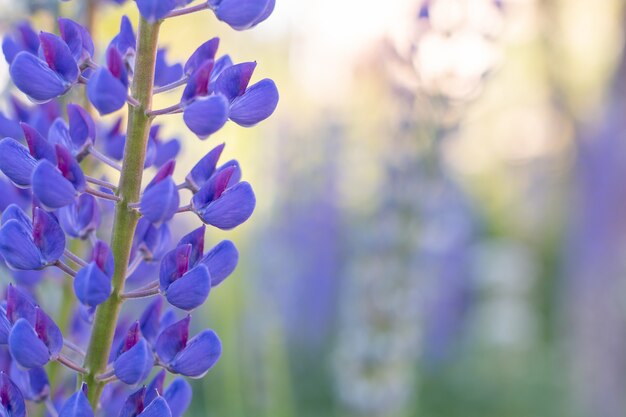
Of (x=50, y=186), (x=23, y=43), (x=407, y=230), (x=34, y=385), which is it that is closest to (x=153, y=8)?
(x=50, y=186)

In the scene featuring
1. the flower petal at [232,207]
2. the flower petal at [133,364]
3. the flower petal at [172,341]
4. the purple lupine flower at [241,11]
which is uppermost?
the purple lupine flower at [241,11]

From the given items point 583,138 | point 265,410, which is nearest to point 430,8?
point 265,410

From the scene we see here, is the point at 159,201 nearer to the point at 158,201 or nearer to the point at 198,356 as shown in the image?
the point at 158,201

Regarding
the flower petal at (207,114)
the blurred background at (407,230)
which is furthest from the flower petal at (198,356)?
the blurred background at (407,230)

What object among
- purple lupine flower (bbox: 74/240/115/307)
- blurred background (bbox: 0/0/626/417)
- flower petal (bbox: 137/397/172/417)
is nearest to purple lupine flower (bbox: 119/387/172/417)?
flower petal (bbox: 137/397/172/417)

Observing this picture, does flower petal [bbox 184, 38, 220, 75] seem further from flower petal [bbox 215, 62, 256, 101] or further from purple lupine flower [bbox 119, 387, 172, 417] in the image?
purple lupine flower [bbox 119, 387, 172, 417]

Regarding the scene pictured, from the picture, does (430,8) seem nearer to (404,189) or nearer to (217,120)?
(404,189)

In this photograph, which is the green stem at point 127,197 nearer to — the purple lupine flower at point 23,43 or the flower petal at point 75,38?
the flower petal at point 75,38
